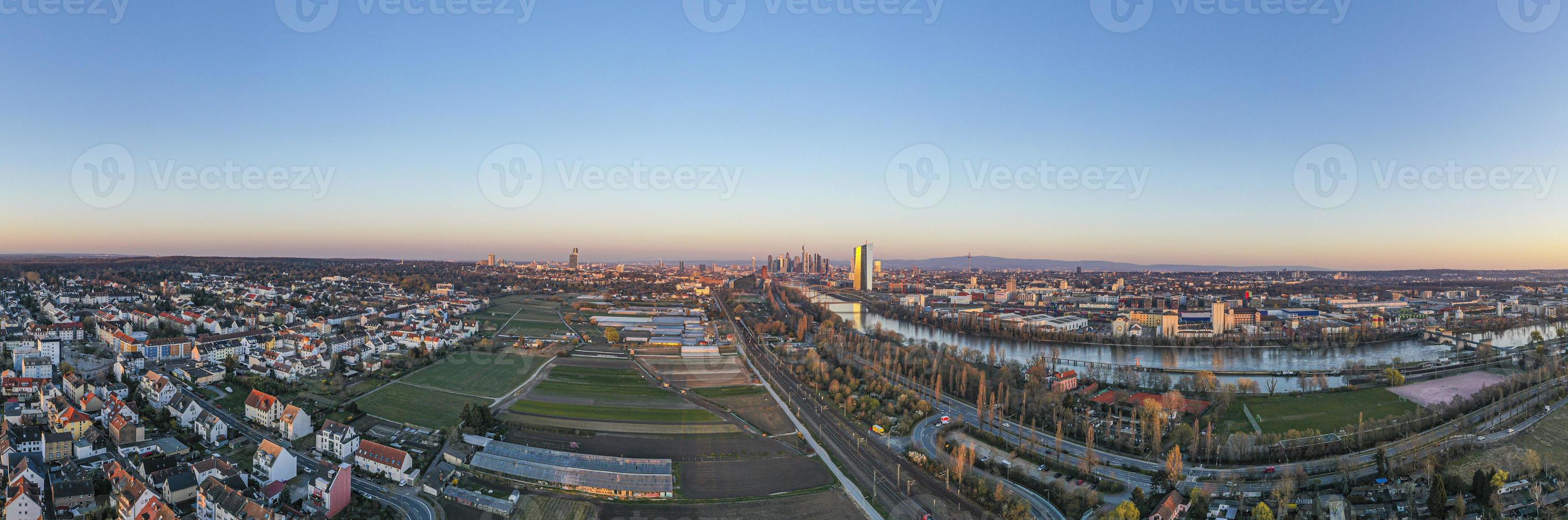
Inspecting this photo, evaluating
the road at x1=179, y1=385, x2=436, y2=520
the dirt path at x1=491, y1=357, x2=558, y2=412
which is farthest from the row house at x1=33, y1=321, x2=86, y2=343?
the dirt path at x1=491, y1=357, x2=558, y2=412

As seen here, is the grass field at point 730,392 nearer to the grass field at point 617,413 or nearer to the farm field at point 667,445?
the grass field at point 617,413

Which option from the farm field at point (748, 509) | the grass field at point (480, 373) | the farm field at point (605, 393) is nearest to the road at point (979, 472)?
the farm field at point (748, 509)

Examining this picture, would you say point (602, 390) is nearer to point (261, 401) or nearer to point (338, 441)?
point (338, 441)

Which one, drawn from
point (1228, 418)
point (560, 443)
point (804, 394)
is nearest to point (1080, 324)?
point (1228, 418)

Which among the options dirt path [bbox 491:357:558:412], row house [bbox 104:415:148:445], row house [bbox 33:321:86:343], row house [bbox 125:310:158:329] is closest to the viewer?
row house [bbox 104:415:148:445]

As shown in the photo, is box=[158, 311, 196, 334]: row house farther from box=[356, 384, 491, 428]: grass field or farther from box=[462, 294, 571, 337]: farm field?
box=[356, 384, 491, 428]: grass field

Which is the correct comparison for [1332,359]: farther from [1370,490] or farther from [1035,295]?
[1035,295]

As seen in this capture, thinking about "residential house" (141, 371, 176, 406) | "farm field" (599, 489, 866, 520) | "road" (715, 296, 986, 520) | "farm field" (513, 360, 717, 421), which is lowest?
"farm field" (599, 489, 866, 520)
